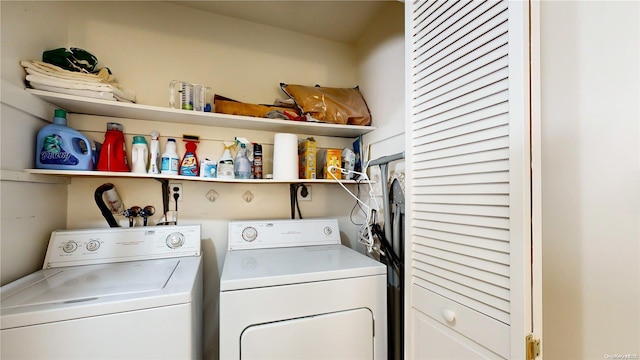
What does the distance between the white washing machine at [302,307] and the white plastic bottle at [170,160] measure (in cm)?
65

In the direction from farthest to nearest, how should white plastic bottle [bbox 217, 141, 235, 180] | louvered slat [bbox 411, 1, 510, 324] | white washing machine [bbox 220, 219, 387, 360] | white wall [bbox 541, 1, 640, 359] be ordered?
white plastic bottle [bbox 217, 141, 235, 180]
white washing machine [bbox 220, 219, 387, 360]
louvered slat [bbox 411, 1, 510, 324]
white wall [bbox 541, 1, 640, 359]

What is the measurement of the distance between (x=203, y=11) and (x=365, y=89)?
1343 mm

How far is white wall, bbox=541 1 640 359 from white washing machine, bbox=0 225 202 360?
4.15 ft

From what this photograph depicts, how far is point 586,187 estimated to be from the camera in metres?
0.68

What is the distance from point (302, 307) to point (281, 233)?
64 cm

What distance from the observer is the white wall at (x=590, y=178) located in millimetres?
605

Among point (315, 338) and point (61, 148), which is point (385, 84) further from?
point (61, 148)

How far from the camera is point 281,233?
5.62 ft

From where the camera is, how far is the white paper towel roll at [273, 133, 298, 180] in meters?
1.65

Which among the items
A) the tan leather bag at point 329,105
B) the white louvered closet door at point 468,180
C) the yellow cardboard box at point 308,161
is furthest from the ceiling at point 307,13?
the yellow cardboard box at point 308,161

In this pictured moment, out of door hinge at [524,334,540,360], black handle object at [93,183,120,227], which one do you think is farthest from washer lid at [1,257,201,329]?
door hinge at [524,334,540,360]

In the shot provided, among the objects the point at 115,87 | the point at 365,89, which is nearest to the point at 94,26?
the point at 115,87

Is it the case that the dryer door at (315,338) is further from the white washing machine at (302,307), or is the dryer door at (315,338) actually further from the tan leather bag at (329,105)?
the tan leather bag at (329,105)

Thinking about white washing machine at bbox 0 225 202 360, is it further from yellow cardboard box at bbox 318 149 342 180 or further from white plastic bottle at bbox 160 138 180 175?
yellow cardboard box at bbox 318 149 342 180
